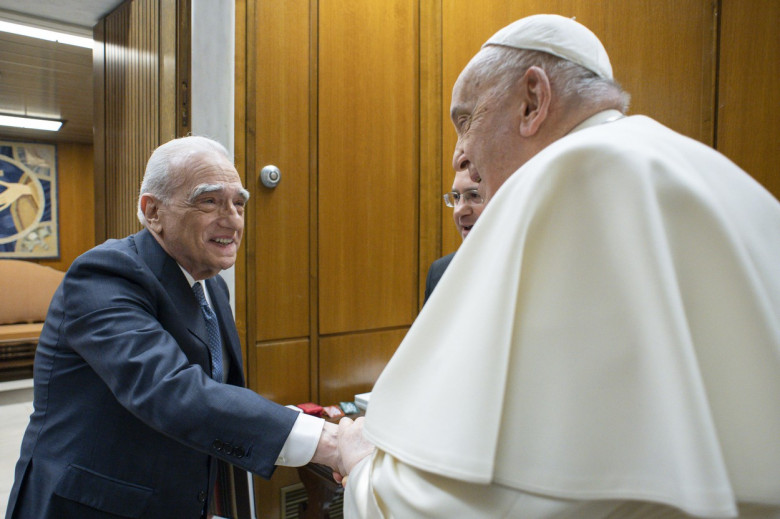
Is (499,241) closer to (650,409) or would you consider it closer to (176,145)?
(650,409)

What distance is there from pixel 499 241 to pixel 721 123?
367 cm

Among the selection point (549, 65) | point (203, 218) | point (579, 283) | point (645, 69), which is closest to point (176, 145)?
point (203, 218)

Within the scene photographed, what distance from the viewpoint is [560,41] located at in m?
1.21

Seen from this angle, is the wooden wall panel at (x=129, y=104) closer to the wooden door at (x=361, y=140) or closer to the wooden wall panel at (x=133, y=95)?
the wooden wall panel at (x=133, y=95)

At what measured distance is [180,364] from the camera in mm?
1551

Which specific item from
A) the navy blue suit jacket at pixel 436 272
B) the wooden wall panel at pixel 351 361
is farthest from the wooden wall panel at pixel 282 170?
the navy blue suit jacket at pixel 436 272

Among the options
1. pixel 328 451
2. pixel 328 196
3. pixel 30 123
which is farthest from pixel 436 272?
pixel 30 123

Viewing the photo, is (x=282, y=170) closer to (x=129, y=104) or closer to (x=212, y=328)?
(x=129, y=104)

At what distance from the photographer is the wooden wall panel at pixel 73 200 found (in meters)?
10.1

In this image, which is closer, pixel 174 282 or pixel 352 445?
pixel 352 445

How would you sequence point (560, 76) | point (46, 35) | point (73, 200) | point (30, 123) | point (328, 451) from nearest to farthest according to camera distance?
1. point (560, 76)
2. point (328, 451)
3. point (46, 35)
4. point (30, 123)
5. point (73, 200)

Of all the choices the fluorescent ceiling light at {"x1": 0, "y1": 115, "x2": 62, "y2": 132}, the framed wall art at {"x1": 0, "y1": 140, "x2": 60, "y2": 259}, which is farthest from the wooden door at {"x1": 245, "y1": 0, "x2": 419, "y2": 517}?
the framed wall art at {"x1": 0, "y1": 140, "x2": 60, "y2": 259}

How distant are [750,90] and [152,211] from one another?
148 inches

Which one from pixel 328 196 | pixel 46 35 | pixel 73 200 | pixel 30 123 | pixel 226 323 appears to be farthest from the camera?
pixel 73 200
